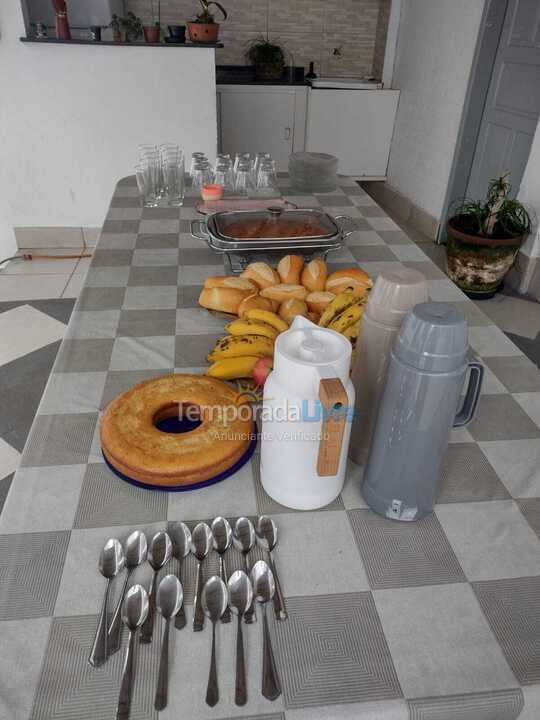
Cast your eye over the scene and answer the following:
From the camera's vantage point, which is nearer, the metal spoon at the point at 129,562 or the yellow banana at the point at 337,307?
the metal spoon at the point at 129,562

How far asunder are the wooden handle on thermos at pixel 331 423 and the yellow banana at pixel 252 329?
0.35 m

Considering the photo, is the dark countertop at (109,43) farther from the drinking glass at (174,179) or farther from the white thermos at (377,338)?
the white thermos at (377,338)

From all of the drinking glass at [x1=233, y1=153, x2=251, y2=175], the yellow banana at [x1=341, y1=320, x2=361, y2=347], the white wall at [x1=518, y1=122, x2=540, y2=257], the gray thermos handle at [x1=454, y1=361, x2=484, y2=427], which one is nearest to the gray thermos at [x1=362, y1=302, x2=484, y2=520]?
the gray thermos handle at [x1=454, y1=361, x2=484, y2=427]

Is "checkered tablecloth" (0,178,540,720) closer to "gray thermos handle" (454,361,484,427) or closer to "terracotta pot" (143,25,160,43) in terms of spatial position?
"gray thermos handle" (454,361,484,427)

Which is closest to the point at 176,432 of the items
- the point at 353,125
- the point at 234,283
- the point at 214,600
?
the point at 214,600

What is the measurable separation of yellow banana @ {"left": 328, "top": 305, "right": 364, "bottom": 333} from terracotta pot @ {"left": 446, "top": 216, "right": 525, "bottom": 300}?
1.93 metres

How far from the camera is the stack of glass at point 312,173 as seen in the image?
5.82 ft

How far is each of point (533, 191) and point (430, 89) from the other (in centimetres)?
135

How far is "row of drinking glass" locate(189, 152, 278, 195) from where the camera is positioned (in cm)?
172

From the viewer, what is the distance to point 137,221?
5.01ft

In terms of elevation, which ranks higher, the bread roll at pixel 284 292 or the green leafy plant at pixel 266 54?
the green leafy plant at pixel 266 54

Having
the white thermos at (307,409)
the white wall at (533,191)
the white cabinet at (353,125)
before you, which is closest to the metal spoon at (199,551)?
the white thermos at (307,409)

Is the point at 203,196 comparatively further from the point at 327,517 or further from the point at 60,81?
the point at 60,81

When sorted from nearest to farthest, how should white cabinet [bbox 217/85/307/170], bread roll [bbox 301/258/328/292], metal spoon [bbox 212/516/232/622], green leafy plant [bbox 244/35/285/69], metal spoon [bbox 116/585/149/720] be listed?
metal spoon [bbox 116/585/149/720]
metal spoon [bbox 212/516/232/622]
bread roll [bbox 301/258/328/292]
white cabinet [bbox 217/85/307/170]
green leafy plant [bbox 244/35/285/69]
